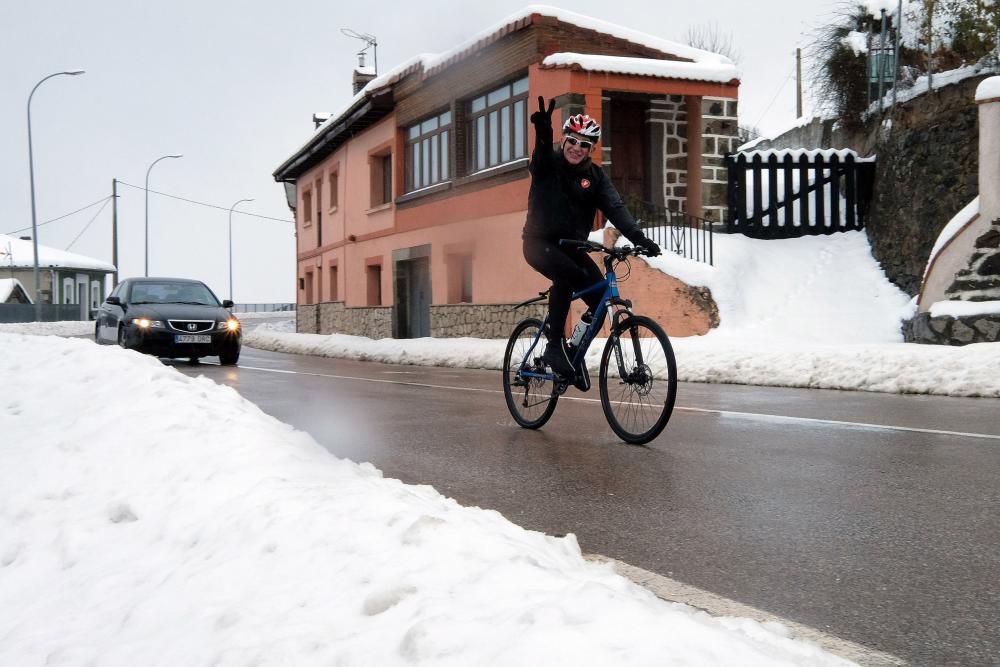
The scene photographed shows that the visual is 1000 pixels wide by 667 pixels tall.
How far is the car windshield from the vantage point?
17.0m

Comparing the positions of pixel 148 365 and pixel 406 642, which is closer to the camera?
pixel 406 642

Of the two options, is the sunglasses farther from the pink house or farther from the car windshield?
the car windshield

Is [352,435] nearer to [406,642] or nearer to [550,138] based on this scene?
[550,138]

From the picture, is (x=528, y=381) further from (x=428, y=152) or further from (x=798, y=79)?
(x=798, y=79)

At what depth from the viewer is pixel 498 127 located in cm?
2178

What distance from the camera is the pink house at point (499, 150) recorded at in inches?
765

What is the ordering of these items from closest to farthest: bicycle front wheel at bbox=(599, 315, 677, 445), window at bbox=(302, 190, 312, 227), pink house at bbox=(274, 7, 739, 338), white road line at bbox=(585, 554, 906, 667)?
white road line at bbox=(585, 554, 906, 667)
bicycle front wheel at bbox=(599, 315, 677, 445)
pink house at bbox=(274, 7, 739, 338)
window at bbox=(302, 190, 312, 227)

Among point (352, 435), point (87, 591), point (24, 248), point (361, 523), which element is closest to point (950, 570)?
point (361, 523)

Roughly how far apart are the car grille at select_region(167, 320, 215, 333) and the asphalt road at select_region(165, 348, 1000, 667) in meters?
7.20

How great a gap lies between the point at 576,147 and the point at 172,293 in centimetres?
1239

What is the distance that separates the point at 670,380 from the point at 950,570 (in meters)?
2.94

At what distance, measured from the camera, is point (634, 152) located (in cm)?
2072

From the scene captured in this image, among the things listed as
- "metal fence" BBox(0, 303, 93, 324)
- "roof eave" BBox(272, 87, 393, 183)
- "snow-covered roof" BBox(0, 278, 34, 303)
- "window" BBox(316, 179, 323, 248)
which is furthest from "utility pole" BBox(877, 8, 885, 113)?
"snow-covered roof" BBox(0, 278, 34, 303)

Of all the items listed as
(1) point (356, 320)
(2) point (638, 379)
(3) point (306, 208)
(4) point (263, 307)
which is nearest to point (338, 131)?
(1) point (356, 320)
